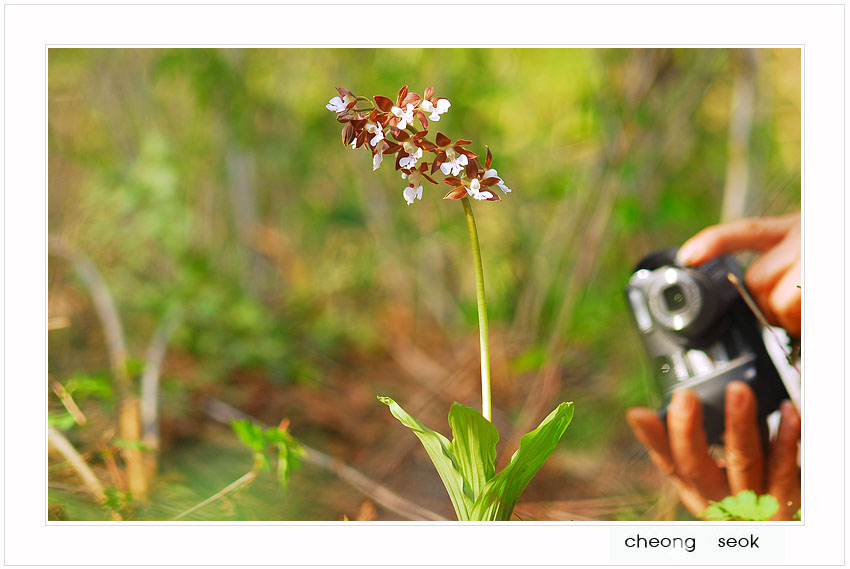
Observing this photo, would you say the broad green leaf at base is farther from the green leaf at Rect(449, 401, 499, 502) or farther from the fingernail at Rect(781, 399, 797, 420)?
the fingernail at Rect(781, 399, 797, 420)

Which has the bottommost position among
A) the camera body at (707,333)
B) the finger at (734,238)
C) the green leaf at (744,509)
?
the green leaf at (744,509)

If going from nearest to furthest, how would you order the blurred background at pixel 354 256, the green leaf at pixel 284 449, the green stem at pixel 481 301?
the green stem at pixel 481 301 < the green leaf at pixel 284 449 < the blurred background at pixel 354 256

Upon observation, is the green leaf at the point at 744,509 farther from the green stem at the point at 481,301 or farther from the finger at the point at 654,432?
the green stem at the point at 481,301

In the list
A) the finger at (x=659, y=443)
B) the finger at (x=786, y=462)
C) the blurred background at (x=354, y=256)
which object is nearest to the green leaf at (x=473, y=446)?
the blurred background at (x=354, y=256)

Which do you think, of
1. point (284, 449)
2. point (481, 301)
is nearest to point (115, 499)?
point (284, 449)

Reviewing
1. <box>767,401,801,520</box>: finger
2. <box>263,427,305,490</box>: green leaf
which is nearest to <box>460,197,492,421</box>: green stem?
<box>263,427,305,490</box>: green leaf
